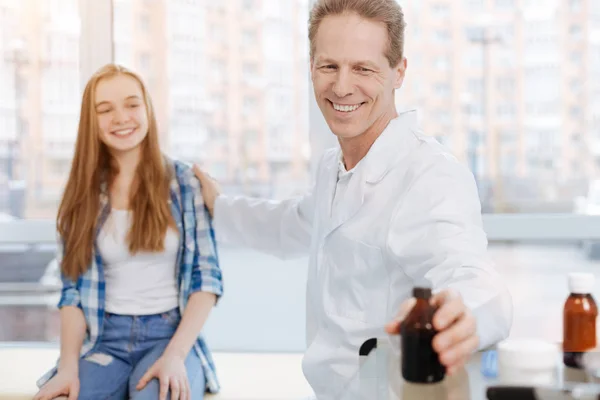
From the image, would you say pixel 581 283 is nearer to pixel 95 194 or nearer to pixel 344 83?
pixel 344 83

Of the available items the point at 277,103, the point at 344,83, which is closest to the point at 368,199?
the point at 344,83

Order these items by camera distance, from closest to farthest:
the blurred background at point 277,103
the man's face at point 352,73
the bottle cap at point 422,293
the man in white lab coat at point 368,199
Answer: the bottle cap at point 422,293, the man in white lab coat at point 368,199, the man's face at point 352,73, the blurred background at point 277,103

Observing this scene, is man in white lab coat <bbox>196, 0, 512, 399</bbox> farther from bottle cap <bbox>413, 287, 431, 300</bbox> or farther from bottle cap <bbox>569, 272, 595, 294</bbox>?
bottle cap <bbox>413, 287, 431, 300</bbox>

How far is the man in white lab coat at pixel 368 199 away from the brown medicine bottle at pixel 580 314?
268 mm

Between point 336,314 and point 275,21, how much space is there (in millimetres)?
1520

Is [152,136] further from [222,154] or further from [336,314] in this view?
[336,314]

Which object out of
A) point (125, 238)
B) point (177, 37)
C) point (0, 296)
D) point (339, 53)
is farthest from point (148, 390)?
point (0, 296)

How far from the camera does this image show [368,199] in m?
1.67

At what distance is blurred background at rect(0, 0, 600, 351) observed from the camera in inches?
108

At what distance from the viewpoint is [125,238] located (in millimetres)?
2219

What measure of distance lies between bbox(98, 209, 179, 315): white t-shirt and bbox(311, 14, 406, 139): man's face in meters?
0.77

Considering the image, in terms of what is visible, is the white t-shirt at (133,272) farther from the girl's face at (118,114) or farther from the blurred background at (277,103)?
the blurred background at (277,103)

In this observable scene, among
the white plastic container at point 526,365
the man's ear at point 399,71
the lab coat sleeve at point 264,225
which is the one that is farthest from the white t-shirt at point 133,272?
the white plastic container at point 526,365

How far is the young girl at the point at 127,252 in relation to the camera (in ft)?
7.18
